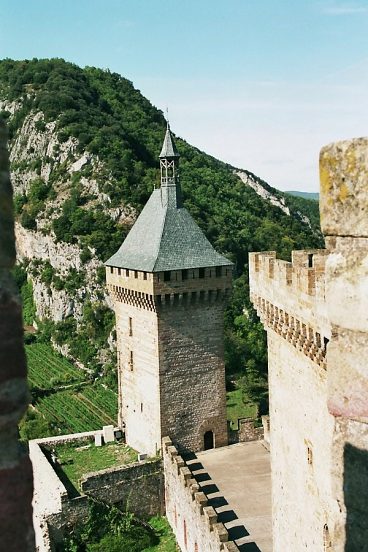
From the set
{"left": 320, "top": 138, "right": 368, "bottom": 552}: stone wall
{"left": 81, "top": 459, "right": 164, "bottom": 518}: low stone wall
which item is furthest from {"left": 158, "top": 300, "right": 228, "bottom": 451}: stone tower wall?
{"left": 320, "top": 138, "right": 368, "bottom": 552}: stone wall

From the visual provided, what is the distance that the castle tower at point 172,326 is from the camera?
68.5ft

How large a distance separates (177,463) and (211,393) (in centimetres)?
344

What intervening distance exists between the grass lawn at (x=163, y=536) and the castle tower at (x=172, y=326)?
237 centimetres

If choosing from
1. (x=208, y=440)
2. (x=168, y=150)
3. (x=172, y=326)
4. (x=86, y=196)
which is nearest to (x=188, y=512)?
(x=208, y=440)

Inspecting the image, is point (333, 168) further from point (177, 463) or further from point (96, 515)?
point (96, 515)

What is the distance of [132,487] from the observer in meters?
20.6

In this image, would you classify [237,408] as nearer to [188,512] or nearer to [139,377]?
[139,377]

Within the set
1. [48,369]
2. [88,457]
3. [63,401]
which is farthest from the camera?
[48,369]

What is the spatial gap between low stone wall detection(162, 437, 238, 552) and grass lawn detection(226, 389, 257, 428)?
541 inches

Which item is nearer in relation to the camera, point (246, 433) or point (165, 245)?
point (165, 245)

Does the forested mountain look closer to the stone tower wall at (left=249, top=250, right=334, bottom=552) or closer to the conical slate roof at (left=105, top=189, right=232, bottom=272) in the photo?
the conical slate roof at (left=105, top=189, right=232, bottom=272)

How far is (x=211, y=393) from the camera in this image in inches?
862

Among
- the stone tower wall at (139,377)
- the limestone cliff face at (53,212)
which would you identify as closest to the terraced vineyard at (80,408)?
the stone tower wall at (139,377)

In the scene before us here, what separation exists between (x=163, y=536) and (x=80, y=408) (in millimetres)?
17621
